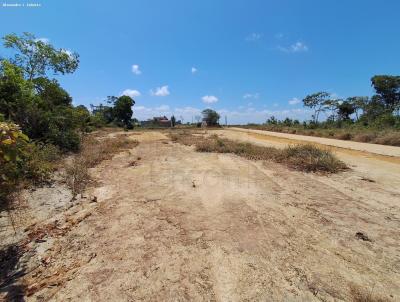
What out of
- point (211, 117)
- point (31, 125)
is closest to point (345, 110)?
point (211, 117)

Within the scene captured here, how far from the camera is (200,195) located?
5.55 meters

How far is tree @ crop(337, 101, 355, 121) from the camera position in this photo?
138 feet

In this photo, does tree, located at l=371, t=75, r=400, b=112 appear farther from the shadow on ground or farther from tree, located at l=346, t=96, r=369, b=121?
the shadow on ground

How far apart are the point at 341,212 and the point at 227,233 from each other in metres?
2.29

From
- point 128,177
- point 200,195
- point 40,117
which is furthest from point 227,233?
point 40,117

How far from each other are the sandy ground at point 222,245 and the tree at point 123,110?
159 feet

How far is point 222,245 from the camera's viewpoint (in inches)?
135

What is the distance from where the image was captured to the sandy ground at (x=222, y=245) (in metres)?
2.63

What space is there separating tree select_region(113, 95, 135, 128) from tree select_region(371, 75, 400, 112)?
42.3 m

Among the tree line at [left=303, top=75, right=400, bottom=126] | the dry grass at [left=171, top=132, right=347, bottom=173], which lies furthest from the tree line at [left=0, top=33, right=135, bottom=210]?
the tree line at [left=303, top=75, right=400, bottom=126]

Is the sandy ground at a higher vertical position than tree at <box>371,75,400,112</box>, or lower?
lower

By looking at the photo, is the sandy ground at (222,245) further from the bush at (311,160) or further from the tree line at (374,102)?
the tree line at (374,102)

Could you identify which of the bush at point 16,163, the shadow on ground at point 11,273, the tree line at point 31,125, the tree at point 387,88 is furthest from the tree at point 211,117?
the shadow on ground at point 11,273

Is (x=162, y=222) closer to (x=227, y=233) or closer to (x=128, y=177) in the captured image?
(x=227, y=233)
